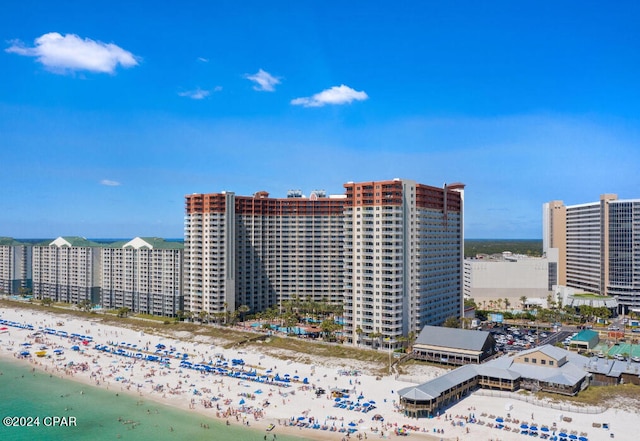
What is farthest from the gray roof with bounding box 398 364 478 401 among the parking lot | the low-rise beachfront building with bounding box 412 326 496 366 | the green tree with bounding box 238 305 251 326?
the green tree with bounding box 238 305 251 326

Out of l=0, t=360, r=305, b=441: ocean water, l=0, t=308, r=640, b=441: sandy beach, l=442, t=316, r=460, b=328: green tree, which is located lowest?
l=0, t=360, r=305, b=441: ocean water

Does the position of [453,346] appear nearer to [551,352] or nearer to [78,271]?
[551,352]

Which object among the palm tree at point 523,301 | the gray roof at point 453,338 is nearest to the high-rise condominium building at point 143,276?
the gray roof at point 453,338

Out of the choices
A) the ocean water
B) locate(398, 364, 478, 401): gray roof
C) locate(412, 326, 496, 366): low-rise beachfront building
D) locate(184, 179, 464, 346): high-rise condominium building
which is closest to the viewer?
the ocean water

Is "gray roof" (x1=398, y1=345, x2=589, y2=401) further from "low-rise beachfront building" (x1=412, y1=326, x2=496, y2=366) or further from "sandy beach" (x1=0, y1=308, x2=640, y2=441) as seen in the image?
"low-rise beachfront building" (x1=412, y1=326, x2=496, y2=366)

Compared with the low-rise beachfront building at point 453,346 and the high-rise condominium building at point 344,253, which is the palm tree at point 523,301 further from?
the low-rise beachfront building at point 453,346

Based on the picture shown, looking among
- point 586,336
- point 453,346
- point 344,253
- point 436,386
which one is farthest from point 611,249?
point 436,386

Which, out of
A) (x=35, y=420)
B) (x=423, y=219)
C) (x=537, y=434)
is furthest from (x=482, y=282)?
(x=35, y=420)
